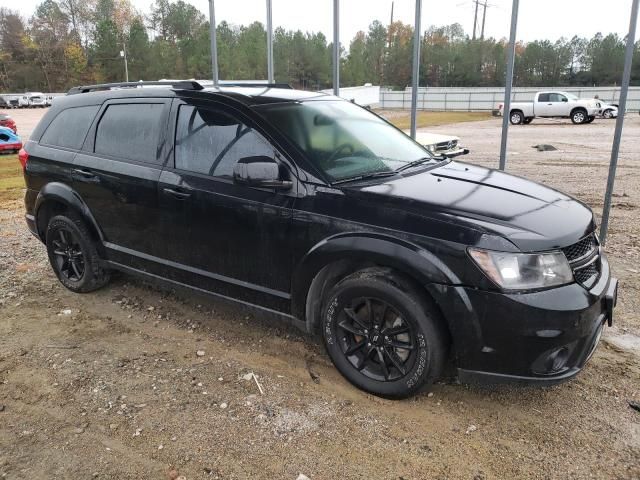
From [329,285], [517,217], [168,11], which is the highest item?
[168,11]

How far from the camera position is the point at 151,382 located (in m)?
3.46

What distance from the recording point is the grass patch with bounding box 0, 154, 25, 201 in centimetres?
1038

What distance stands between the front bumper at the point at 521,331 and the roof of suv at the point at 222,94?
1959 mm

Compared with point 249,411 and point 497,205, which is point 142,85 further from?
point 497,205

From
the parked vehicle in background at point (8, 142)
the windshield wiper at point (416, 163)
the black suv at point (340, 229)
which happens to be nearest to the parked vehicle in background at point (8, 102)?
the parked vehicle in background at point (8, 142)

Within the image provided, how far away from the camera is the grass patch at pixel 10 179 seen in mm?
10383

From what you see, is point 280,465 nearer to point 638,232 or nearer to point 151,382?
point 151,382

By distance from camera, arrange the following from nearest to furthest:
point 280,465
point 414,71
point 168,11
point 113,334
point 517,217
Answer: point 280,465, point 517,217, point 113,334, point 414,71, point 168,11

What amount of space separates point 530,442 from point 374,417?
0.84 meters

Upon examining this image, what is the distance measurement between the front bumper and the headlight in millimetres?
54

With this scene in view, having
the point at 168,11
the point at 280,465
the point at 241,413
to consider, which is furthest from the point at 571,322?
the point at 168,11

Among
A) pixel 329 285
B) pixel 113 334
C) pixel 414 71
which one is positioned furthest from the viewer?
pixel 414 71

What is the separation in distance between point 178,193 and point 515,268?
7.73 ft

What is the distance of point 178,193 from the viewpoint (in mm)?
3850
